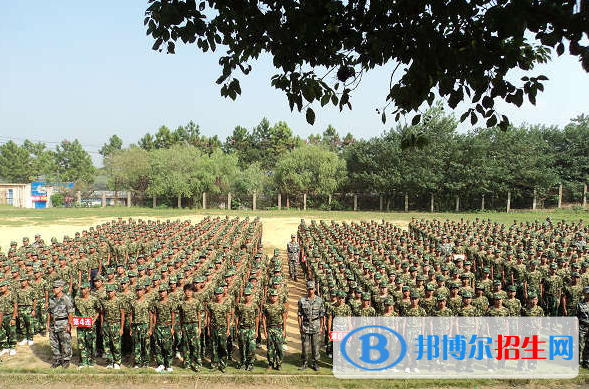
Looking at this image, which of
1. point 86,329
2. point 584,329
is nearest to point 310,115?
point 86,329

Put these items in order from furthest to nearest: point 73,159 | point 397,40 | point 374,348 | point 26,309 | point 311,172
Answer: point 73,159
point 311,172
point 26,309
point 374,348
point 397,40

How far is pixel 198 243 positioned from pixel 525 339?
28.6 feet

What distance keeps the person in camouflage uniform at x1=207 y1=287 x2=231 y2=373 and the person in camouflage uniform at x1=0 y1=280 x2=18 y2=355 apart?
337 centimetres

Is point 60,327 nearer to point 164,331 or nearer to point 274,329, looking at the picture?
point 164,331

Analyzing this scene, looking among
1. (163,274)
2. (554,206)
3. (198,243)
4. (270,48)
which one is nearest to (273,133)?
(554,206)

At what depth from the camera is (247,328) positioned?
6.46 meters

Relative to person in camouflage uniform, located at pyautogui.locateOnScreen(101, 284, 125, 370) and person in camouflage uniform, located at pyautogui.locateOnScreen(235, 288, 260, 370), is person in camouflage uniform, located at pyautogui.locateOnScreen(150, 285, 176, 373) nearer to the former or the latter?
person in camouflage uniform, located at pyautogui.locateOnScreen(101, 284, 125, 370)

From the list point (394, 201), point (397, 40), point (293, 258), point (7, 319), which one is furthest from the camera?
point (394, 201)

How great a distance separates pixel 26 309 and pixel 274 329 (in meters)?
4.42

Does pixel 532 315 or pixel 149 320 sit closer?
pixel 532 315

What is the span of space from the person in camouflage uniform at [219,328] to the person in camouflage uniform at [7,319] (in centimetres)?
337

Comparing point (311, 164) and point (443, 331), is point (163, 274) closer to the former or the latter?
point (443, 331)

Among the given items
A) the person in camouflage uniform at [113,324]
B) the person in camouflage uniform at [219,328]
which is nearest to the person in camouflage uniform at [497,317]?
the person in camouflage uniform at [219,328]

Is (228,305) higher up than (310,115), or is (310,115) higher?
(310,115)
